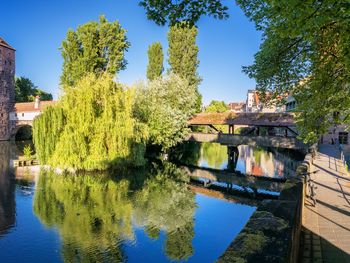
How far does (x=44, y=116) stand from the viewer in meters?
21.4

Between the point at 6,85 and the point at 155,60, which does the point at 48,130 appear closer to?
the point at 155,60

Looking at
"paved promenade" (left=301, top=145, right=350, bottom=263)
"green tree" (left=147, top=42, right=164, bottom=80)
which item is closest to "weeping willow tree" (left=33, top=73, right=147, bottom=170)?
"paved promenade" (left=301, top=145, right=350, bottom=263)

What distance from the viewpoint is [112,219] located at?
12.7 metres

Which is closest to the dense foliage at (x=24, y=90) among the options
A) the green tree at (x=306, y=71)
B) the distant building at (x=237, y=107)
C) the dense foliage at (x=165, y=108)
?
the dense foliage at (x=165, y=108)

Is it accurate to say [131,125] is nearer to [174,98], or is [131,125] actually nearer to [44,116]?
[44,116]

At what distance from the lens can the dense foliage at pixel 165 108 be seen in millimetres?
26625

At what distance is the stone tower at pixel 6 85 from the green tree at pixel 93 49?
18405 mm

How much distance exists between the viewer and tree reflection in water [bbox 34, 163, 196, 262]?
10242 millimetres

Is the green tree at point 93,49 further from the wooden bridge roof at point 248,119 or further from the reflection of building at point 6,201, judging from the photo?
the reflection of building at point 6,201

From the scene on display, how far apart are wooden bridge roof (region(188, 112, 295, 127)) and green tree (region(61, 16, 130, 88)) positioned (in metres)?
10.4

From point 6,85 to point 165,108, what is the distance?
105ft

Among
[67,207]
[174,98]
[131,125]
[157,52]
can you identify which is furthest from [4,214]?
[157,52]

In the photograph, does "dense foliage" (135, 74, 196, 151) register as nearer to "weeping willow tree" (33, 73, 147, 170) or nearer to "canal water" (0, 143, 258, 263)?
"weeping willow tree" (33, 73, 147, 170)

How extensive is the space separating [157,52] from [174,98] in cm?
1131
